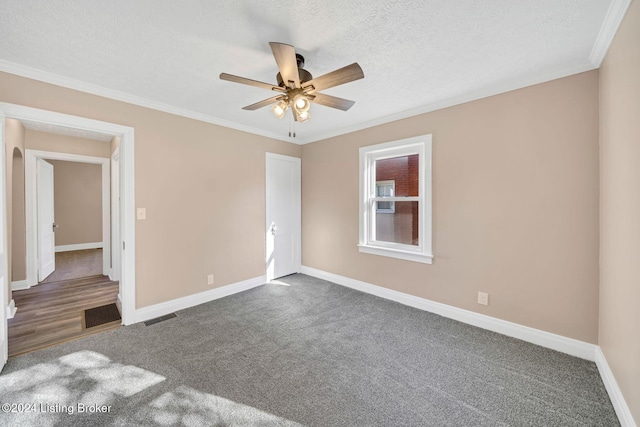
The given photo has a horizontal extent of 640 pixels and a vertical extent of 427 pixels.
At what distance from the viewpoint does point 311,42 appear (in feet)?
6.00

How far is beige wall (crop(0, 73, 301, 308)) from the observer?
2.62 m

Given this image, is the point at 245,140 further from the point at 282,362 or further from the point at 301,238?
the point at 282,362

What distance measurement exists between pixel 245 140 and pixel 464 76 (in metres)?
2.89

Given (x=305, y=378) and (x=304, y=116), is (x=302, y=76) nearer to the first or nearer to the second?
(x=304, y=116)

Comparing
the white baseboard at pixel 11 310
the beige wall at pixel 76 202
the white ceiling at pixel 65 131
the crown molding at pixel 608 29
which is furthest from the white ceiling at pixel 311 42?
the beige wall at pixel 76 202

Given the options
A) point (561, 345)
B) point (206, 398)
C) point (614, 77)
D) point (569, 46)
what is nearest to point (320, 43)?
point (569, 46)

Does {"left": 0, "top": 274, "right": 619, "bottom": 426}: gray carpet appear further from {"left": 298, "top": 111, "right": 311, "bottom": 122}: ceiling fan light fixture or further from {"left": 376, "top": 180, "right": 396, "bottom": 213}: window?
{"left": 298, "top": 111, "right": 311, "bottom": 122}: ceiling fan light fixture

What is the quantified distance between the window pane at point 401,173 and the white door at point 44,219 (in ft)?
17.7

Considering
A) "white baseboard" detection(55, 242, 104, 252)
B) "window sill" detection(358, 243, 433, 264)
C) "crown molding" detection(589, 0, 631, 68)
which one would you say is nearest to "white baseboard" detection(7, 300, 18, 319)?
"window sill" detection(358, 243, 433, 264)

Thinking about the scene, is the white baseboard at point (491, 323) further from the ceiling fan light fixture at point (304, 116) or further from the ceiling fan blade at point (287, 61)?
the ceiling fan blade at point (287, 61)

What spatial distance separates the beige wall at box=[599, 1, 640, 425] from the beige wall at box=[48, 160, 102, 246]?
34.0ft

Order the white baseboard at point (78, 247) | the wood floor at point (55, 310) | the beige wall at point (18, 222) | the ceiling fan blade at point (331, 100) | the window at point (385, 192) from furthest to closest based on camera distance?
the white baseboard at point (78, 247) → the window at point (385, 192) → the beige wall at point (18, 222) → the wood floor at point (55, 310) → the ceiling fan blade at point (331, 100)

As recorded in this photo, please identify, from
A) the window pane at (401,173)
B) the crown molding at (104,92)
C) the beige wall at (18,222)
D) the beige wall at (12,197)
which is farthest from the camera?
the beige wall at (18,222)

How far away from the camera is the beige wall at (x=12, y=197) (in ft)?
9.37
